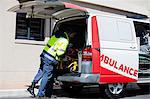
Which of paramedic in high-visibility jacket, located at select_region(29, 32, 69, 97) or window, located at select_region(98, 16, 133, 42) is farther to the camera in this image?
window, located at select_region(98, 16, 133, 42)

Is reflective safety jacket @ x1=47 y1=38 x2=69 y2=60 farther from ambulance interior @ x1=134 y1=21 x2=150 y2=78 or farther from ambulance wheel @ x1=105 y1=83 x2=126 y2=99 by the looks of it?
ambulance interior @ x1=134 y1=21 x2=150 y2=78

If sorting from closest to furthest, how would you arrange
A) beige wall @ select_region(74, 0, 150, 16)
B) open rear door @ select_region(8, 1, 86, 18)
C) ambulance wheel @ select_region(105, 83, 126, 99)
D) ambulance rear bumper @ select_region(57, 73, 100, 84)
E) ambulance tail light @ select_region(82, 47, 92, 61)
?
ambulance rear bumper @ select_region(57, 73, 100, 84) < ambulance tail light @ select_region(82, 47, 92, 61) < open rear door @ select_region(8, 1, 86, 18) < ambulance wheel @ select_region(105, 83, 126, 99) < beige wall @ select_region(74, 0, 150, 16)

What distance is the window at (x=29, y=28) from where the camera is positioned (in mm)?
11820

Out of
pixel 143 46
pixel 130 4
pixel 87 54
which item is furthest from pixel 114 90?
pixel 130 4

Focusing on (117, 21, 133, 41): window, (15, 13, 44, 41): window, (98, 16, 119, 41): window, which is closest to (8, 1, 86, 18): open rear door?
(98, 16, 119, 41): window

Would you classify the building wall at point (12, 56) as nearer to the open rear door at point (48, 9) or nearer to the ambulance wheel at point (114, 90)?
the open rear door at point (48, 9)

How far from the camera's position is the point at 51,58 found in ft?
28.8

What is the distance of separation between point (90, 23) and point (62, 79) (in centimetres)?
158

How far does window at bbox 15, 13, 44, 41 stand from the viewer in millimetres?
11820

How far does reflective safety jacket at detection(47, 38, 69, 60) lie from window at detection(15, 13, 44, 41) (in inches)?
123

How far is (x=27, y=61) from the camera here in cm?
1150

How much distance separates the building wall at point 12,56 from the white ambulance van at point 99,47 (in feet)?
3.87

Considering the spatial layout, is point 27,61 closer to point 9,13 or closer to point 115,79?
point 9,13

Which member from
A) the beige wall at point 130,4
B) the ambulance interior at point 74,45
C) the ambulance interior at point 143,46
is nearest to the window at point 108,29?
the ambulance interior at point 74,45
